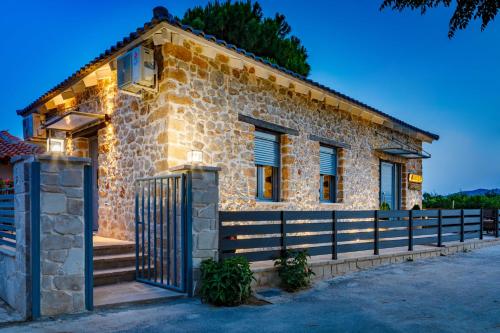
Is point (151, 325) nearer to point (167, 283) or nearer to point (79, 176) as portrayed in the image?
point (167, 283)

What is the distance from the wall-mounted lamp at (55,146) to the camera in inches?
174

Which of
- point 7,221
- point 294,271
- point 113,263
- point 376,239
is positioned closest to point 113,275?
point 113,263

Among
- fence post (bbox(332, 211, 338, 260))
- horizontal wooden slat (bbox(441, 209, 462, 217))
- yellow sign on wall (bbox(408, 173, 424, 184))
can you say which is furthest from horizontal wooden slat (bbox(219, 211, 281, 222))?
yellow sign on wall (bbox(408, 173, 424, 184))

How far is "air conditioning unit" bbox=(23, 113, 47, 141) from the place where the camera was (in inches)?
391

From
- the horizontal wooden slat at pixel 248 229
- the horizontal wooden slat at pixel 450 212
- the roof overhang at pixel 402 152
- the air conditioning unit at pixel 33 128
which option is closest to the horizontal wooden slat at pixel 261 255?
the horizontal wooden slat at pixel 248 229

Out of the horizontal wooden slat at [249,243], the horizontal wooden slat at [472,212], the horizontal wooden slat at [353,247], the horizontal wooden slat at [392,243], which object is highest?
the horizontal wooden slat at [249,243]

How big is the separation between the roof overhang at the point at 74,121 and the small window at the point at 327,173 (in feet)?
18.1

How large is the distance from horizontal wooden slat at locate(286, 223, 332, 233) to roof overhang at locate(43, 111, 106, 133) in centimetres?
458

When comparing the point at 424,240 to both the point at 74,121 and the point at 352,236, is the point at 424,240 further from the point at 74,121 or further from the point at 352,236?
the point at 74,121

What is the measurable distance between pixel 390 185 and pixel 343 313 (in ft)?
30.5

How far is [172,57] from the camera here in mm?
6543

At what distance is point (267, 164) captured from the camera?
860cm

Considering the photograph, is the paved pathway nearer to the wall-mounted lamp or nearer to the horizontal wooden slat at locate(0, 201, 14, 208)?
the horizontal wooden slat at locate(0, 201, 14, 208)

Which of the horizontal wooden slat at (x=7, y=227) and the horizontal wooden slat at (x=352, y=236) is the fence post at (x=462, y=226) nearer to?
the horizontal wooden slat at (x=352, y=236)
